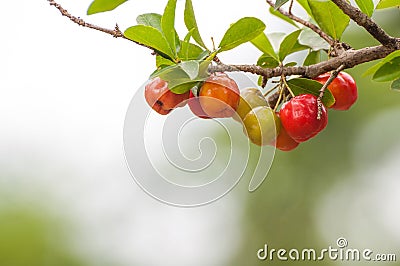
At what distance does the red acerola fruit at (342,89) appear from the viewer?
102 cm

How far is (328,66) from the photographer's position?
948 mm

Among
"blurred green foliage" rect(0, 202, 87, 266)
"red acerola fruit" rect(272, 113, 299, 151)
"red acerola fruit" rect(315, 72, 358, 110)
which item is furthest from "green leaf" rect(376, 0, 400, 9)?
"blurred green foliage" rect(0, 202, 87, 266)

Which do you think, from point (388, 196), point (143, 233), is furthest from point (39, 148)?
point (388, 196)

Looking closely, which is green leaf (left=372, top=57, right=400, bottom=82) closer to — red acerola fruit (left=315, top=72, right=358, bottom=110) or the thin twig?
red acerola fruit (left=315, top=72, right=358, bottom=110)

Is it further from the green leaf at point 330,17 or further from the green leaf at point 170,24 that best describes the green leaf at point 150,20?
the green leaf at point 330,17

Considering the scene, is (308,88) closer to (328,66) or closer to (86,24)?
(328,66)

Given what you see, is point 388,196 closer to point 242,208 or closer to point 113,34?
point 242,208

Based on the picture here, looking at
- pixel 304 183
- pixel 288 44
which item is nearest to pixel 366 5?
pixel 288 44

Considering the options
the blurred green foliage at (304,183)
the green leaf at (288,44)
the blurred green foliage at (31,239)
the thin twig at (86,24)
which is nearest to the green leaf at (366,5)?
the green leaf at (288,44)

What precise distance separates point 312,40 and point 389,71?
0.20 metres

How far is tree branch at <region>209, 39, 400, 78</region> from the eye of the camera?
3.01 feet

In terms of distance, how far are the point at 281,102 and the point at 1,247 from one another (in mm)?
4086

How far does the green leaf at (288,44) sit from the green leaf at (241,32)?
12 centimetres

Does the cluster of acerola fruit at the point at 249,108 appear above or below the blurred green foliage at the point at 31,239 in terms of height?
below
